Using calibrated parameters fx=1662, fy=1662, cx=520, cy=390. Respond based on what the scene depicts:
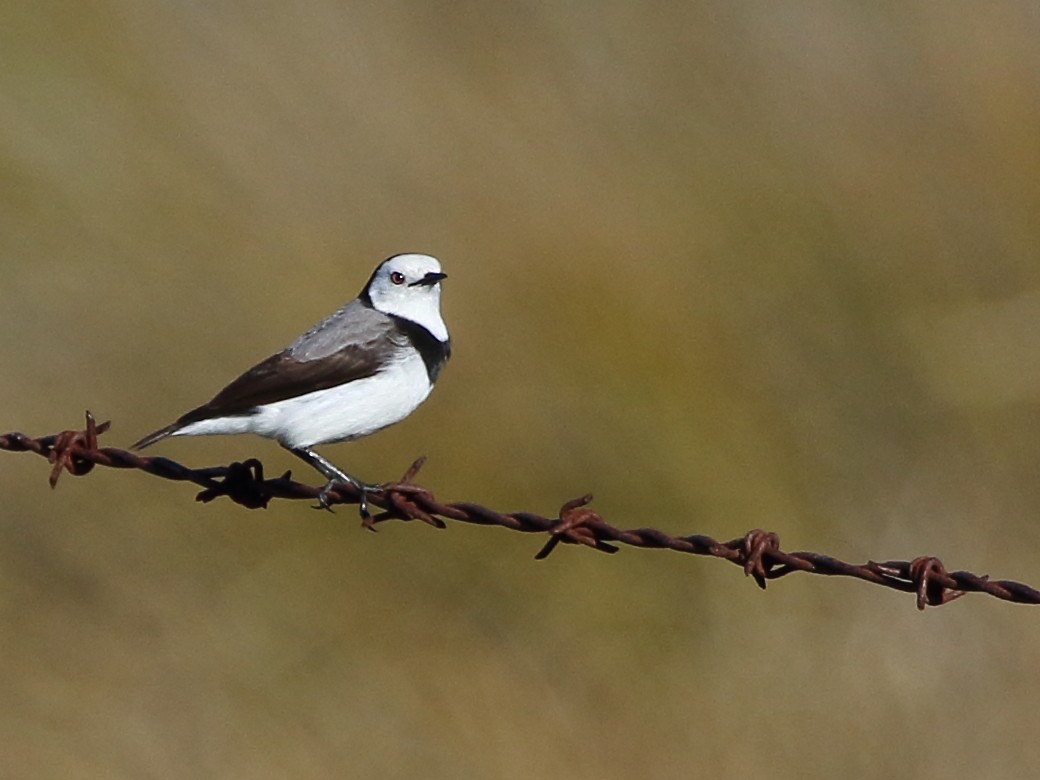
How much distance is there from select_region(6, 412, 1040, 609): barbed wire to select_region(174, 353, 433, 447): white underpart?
51 cm

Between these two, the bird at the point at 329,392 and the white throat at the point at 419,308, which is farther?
the white throat at the point at 419,308

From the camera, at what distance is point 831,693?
8047mm

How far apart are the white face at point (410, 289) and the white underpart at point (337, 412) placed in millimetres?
734

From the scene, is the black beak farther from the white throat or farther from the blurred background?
the blurred background

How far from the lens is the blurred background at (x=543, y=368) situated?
7.90 meters

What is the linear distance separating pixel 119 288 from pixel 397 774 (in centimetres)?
315

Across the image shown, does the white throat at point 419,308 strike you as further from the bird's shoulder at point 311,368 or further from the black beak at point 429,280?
the bird's shoulder at point 311,368

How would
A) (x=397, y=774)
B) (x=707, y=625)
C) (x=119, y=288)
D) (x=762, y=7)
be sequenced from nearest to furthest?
1. (x=397, y=774)
2. (x=707, y=625)
3. (x=119, y=288)
4. (x=762, y=7)

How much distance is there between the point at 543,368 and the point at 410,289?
1.89m

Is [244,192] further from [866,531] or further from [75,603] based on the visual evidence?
[866,531]

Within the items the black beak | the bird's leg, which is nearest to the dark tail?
the bird's leg

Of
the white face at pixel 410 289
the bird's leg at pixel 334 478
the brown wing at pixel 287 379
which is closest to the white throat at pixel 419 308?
the white face at pixel 410 289

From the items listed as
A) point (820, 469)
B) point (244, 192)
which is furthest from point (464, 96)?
point (820, 469)

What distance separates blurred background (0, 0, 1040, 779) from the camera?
25.9ft
